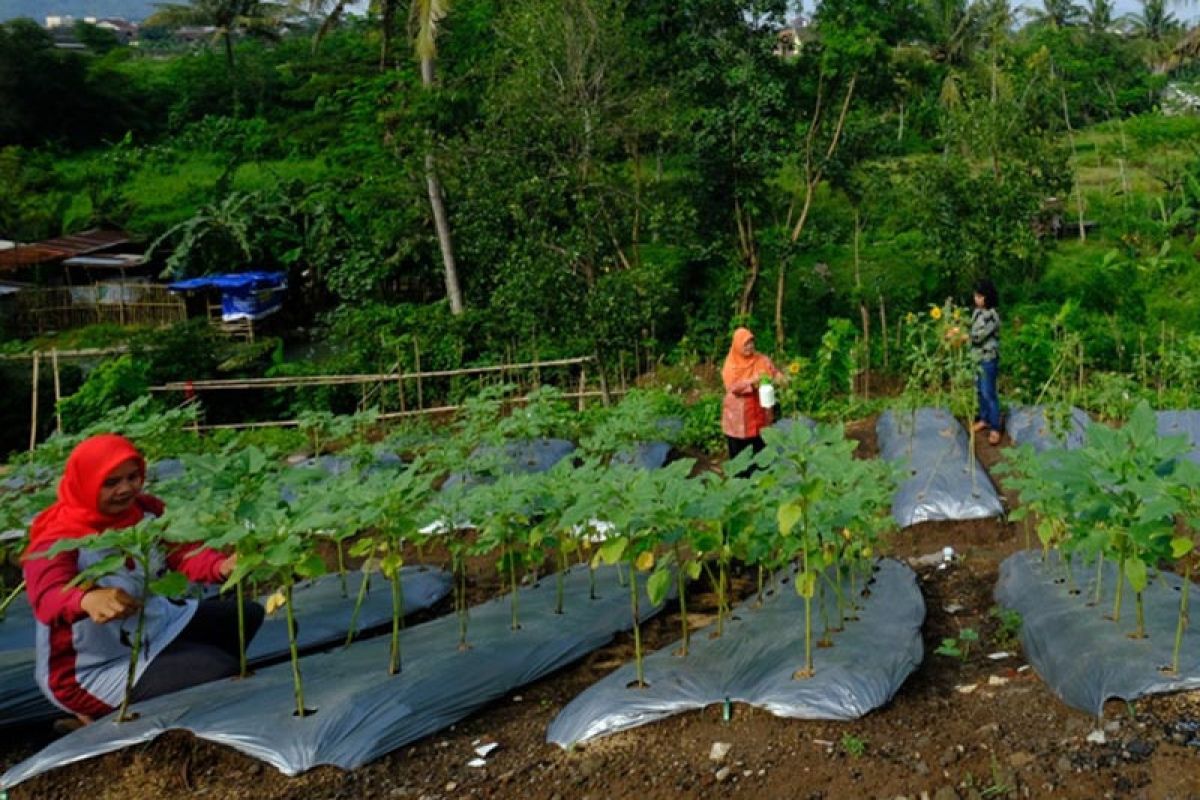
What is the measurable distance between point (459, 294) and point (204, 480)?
41.2 feet

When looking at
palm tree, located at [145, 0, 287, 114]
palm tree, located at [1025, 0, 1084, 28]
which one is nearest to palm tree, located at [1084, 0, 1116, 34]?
palm tree, located at [1025, 0, 1084, 28]

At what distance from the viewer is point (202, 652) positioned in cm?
402

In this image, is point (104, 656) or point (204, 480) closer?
point (104, 656)

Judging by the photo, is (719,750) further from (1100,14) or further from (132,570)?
(1100,14)

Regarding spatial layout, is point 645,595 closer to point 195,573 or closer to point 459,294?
point 195,573

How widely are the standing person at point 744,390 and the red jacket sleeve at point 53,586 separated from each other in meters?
4.14

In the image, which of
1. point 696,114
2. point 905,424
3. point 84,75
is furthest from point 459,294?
point 84,75

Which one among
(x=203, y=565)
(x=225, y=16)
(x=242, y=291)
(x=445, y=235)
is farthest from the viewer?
(x=225, y=16)

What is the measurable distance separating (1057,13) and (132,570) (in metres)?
41.4

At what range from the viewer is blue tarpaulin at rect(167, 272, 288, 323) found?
2066 cm

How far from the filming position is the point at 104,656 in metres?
3.77

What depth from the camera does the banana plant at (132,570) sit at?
3.17m

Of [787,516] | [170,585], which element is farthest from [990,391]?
[170,585]

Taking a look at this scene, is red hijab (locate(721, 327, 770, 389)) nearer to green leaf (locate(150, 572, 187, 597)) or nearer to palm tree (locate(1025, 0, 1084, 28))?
green leaf (locate(150, 572, 187, 597))
